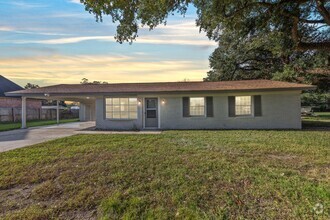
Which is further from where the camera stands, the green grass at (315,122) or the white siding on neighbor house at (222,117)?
the green grass at (315,122)

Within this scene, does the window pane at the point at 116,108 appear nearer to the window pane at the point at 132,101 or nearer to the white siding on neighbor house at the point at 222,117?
the white siding on neighbor house at the point at 222,117

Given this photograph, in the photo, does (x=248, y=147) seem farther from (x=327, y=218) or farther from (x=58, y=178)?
(x=58, y=178)

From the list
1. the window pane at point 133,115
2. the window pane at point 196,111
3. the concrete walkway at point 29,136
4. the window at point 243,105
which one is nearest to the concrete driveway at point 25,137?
the concrete walkway at point 29,136

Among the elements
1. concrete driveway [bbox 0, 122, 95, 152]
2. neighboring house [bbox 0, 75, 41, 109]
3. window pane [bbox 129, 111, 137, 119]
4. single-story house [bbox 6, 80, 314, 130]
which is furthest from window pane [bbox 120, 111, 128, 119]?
neighboring house [bbox 0, 75, 41, 109]

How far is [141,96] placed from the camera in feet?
46.5

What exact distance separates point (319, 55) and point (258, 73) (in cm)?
Answer: 816

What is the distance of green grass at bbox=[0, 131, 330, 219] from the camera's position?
3.35 meters

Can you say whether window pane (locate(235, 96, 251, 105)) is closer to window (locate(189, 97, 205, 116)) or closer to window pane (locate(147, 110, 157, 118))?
window (locate(189, 97, 205, 116))

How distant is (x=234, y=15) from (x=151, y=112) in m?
7.48

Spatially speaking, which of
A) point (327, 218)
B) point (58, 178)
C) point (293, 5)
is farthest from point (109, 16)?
point (293, 5)

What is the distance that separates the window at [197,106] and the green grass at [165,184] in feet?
22.9

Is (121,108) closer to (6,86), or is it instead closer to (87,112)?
(87,112)

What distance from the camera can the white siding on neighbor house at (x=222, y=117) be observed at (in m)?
13.3

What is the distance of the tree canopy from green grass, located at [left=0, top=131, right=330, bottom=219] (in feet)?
13.5
